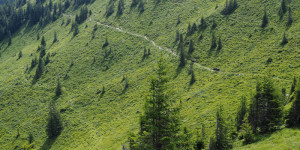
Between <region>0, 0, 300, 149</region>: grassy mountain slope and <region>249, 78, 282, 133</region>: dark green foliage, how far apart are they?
10.9 m

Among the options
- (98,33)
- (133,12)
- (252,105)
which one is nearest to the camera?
(252,105)

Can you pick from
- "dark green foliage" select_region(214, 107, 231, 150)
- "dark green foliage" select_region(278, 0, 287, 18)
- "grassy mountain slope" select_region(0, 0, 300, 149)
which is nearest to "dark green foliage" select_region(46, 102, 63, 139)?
"grassy mountain slope" select_region(0, 0, 300, 149)

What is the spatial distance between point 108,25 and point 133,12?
56.7 feet

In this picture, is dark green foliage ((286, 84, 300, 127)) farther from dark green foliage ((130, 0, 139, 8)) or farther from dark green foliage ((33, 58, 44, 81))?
dark green foliage ((130, 0, 139, 8))

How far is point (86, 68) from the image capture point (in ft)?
353

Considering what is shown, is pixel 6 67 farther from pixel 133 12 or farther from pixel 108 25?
pixel 133 12

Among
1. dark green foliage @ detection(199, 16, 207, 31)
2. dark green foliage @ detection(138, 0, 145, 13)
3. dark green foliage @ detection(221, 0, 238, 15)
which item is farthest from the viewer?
dark green foliage @ detection(138, 0, 145, 13)

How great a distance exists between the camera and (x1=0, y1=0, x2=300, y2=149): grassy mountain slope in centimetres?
6253

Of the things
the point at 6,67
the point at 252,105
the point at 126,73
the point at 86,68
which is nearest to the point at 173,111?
the point at 252,105

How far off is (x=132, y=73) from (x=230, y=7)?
5344 centimetres

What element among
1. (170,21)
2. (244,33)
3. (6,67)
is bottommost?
(6,67)

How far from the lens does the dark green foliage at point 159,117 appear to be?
66.8 feet

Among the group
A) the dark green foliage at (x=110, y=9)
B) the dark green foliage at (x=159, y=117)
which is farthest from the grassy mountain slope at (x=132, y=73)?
the dark green foliage at (x=159, y=117)

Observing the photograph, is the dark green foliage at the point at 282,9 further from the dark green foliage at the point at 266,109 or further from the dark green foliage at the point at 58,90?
the dark green foliage at the point at 58,90
